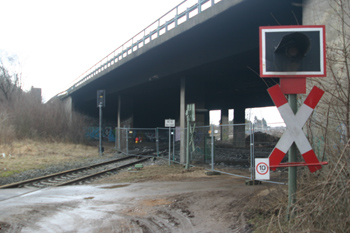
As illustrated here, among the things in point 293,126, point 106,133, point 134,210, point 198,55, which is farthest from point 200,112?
point 106,133

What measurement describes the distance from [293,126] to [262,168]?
29.7 inches

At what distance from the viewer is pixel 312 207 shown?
13.2 feet

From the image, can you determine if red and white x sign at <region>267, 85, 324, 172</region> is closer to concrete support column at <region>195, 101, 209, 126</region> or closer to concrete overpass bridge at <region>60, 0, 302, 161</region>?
concrete overpass bridge at <region>60, 0, 302, 161</region>

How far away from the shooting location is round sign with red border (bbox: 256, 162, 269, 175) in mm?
4639

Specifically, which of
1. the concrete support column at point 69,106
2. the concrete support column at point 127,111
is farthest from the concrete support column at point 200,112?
the concrete support column at point 69,106

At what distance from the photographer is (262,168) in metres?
4.66

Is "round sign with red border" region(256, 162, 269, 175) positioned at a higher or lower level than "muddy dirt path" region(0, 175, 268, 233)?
higher

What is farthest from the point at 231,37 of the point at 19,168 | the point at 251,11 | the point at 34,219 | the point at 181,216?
the point at 19,168

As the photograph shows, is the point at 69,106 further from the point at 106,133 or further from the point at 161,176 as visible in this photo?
the point at 161,176

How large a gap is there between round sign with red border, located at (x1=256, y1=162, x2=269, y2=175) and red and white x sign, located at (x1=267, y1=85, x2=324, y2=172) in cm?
14

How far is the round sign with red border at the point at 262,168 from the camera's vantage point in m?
4.64

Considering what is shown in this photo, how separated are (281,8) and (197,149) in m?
7.81

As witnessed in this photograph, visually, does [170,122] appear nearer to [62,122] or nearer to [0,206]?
[0,206]

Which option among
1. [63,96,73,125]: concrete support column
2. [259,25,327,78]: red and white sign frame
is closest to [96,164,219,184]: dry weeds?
[259,25,327,78]: red and white sign frame
